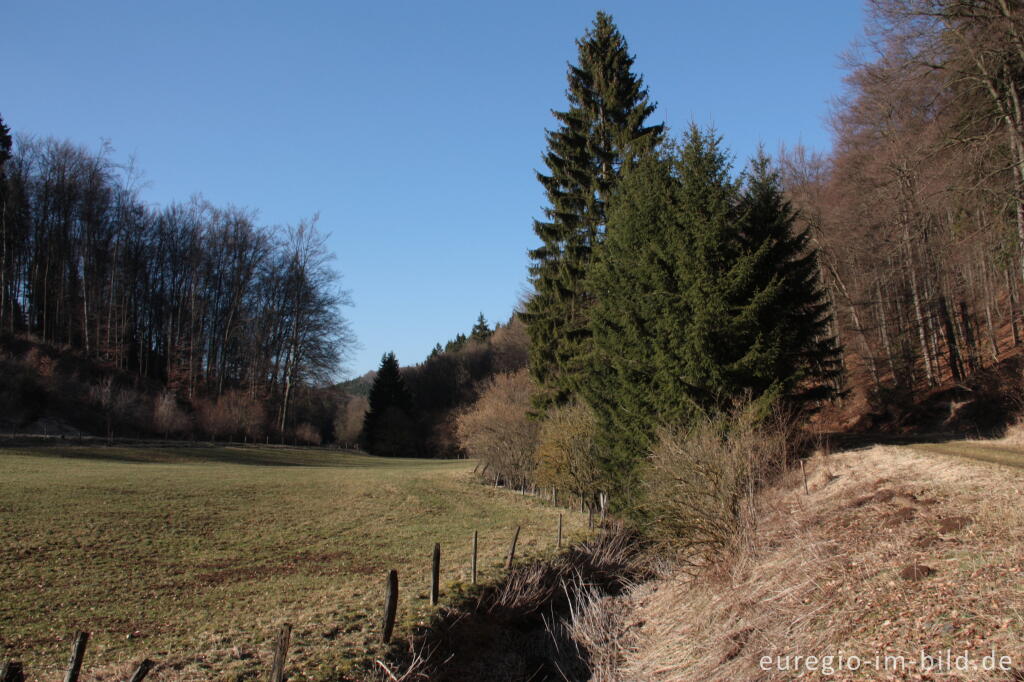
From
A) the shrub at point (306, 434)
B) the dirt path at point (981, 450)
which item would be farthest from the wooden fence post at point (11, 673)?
the shrub at point (306, 434)

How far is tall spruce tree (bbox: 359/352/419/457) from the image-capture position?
65688 millimetres

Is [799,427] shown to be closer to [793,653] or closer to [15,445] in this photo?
[793,653]

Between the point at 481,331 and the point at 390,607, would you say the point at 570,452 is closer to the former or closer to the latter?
the point at 390,607

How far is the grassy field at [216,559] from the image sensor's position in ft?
29.2

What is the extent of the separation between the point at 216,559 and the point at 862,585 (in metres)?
13.6

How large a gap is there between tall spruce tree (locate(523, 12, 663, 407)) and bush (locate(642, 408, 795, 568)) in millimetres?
13907

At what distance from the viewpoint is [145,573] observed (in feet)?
42.2

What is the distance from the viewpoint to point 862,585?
794cm

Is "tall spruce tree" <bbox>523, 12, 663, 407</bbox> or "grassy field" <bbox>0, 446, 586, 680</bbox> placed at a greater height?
"tall spruce tree" <bbox>523, 12, 663, 407</bbox>

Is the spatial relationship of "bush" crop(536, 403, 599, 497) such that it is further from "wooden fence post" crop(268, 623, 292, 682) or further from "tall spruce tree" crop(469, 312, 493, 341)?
"tall spruce tree" crop(469, 312, 493, 341)

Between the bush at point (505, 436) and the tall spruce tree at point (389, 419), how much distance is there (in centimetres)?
3093

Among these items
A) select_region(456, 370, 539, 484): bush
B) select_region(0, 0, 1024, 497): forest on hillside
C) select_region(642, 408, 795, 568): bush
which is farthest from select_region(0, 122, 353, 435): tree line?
select_region(642, 408, 795, 568): bush

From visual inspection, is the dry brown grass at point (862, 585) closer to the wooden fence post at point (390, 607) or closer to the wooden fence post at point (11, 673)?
the wooden fence post at point (390, 607)

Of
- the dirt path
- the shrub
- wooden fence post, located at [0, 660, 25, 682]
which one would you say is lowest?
wooden fence post, located at [0, 660, 25, 682]
